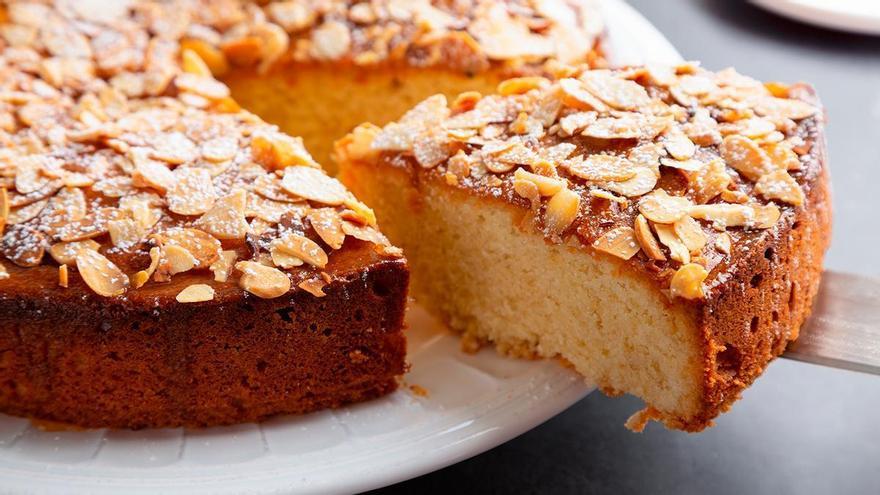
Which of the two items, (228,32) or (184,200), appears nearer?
(184,200)

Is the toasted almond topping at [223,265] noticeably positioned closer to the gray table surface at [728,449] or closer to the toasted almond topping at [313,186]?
the toasted almond topping at [313,186]

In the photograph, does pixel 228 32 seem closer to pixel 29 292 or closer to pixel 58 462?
pixel 29 292

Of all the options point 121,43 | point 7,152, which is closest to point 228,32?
point 121,43

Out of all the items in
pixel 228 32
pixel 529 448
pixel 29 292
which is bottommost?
pixel 529 448

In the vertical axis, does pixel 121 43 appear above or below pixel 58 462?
above

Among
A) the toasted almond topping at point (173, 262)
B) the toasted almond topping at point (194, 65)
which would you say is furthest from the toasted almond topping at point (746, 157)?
the toasted almond topping at point (194, 65)

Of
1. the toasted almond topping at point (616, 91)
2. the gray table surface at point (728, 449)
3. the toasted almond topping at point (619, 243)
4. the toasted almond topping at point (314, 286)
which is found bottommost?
the gray table surface at point (728, 449)
